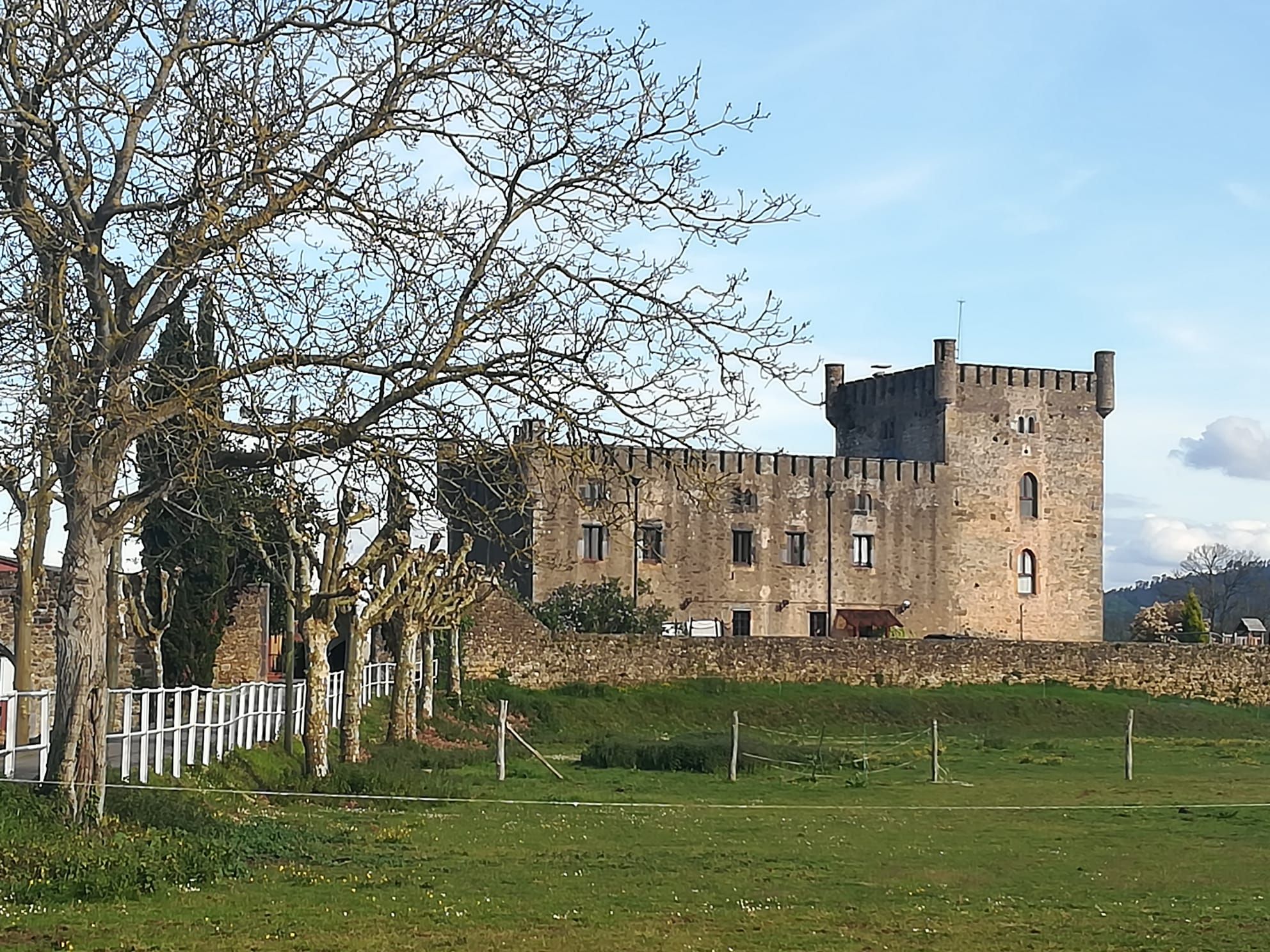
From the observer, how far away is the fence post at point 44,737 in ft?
50.6

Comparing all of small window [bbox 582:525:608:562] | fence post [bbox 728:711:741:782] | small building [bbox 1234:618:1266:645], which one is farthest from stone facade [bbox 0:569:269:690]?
small building [bbox 1234:618:1266:645]

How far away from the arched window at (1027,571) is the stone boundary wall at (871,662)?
13.2m

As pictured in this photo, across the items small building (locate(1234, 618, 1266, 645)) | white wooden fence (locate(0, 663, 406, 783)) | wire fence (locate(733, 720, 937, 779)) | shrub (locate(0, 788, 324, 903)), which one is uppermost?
small building (locate(1234, 618, 1266, 645))

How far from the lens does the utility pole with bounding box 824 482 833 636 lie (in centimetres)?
6781

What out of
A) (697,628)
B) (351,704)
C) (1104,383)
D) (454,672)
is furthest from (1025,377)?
(351,704)

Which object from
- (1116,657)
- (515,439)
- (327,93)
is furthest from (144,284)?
(1116,657)

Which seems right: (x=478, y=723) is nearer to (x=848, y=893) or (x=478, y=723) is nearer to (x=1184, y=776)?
(x=1184, y=776)

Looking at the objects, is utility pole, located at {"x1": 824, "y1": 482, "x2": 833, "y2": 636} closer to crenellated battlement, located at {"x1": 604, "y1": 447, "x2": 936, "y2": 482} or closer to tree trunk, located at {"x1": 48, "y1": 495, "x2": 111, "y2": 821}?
crenellated battlement, located at {"x1": 604, "y1": 447, "x2": 936, "y2": 482}

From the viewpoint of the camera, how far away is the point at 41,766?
15.5m

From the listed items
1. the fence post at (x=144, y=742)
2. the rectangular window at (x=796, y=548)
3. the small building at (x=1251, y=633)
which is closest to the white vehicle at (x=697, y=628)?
the rectangular window at (x=796, y=548)

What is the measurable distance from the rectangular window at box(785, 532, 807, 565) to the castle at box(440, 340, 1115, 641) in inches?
2.8

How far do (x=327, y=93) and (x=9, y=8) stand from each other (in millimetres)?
2466

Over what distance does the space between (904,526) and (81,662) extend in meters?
56.6

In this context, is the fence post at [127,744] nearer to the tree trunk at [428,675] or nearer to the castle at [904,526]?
the tree trunk at [428,675]
